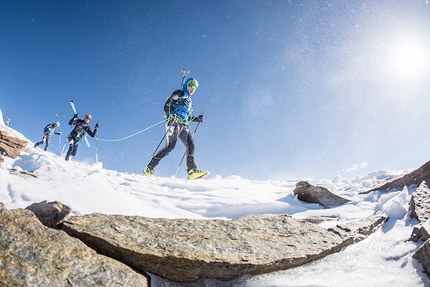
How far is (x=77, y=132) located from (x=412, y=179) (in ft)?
43.6

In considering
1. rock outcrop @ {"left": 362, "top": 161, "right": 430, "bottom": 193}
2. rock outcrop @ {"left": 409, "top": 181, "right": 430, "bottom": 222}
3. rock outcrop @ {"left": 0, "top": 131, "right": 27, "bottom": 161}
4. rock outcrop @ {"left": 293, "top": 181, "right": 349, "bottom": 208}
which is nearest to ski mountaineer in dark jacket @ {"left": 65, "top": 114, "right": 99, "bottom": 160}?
rock outcrop @ {"left": 0, "top": 131, "right": 27, "bottom": 161}

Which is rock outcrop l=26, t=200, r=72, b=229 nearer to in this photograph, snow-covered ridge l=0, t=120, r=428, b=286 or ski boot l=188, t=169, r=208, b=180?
snow-covered ridge l=0, t=120, r=428, b=286

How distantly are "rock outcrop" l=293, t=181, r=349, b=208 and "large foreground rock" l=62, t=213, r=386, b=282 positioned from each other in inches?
70.4

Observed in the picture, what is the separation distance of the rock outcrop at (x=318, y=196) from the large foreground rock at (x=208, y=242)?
1789 millimetres

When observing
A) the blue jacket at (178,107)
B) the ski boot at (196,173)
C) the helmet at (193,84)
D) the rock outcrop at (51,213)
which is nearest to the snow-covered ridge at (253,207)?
the rock outcrop at (51,213)

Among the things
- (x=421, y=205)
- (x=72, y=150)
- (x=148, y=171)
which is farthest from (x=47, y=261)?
(x=72, y=150)

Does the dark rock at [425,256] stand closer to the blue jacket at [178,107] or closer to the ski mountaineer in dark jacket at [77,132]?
the blue jacket at [178,107]

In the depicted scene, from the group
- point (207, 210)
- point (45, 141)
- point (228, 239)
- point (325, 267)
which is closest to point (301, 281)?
point (325, 267)

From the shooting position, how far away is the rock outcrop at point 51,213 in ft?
8.18

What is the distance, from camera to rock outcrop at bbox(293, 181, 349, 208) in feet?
15.9

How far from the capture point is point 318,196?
497cm

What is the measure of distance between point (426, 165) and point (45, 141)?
20430 mm

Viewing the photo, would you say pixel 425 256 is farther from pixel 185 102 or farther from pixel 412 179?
pixel 185 102

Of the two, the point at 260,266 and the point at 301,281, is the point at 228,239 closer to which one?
the point at 260,266
